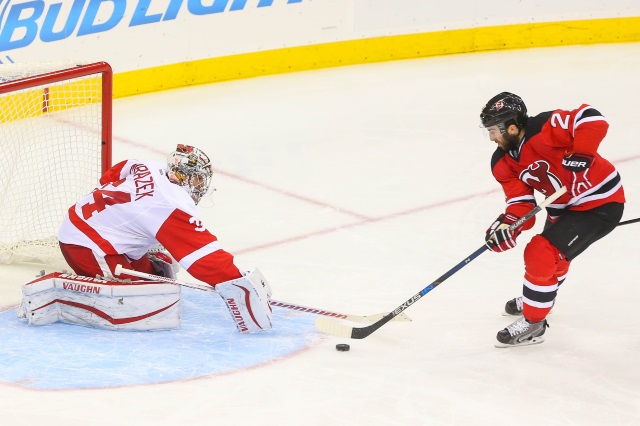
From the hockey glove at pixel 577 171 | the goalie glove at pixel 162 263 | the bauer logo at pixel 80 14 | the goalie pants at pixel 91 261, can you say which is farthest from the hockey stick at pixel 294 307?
the bauer logo at pixel 80 14

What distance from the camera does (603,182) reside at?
12.7 feet

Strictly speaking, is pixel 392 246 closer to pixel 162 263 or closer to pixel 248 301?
pixel 162 263

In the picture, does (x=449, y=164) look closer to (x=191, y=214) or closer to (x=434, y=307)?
(x=434, y=307)

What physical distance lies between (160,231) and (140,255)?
33 centimetres

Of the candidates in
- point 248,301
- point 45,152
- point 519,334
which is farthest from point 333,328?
point 45,152

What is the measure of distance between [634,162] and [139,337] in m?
3.38

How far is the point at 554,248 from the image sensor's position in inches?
150

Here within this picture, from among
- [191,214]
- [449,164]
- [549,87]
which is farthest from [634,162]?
[191,214]

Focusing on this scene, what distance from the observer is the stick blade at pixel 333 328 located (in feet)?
12.8

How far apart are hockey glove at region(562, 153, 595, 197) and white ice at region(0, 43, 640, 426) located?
0.55 meters

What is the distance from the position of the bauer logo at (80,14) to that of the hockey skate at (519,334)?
3745 millimetres

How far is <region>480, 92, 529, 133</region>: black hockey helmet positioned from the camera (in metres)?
3.80

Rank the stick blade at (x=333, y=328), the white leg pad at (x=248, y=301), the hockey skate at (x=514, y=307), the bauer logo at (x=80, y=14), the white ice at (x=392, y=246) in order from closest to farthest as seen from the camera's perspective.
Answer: the white ice at (x=392, y=246), the white leg pad at (x=248, y=301), the stick blade at (x=333, y=328), the hockey skate at (x=514, y=307), the bauer logo at (x=80, y=14)

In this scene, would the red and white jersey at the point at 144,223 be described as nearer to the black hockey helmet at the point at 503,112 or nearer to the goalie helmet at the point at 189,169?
the goalie helmet at the point at 189,169
